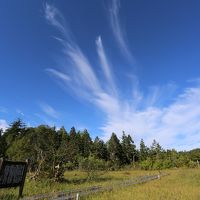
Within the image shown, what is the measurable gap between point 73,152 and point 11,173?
55.9 feet

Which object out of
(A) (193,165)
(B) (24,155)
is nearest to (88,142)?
(A) (193,165)

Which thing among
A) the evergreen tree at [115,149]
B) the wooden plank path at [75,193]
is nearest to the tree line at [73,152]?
the evergreen tree at [115,149]

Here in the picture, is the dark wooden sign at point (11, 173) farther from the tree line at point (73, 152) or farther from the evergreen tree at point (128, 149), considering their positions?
the evergreen tree at point (128, 149)

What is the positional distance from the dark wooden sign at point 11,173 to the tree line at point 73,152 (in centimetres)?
1242

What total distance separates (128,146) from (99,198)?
81.7 meters

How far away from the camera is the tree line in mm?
27125

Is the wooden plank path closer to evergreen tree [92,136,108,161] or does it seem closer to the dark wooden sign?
the dark wooden sign

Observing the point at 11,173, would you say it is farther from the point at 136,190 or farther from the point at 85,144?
the point at 85,144

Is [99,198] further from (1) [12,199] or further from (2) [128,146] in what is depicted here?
(2) [128,146]

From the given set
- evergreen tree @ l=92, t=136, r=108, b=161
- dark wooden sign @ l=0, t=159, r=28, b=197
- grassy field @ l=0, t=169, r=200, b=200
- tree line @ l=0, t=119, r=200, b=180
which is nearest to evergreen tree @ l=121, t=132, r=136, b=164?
tree line @ l=0, t=119, r=200, b=180

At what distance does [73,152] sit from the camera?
1128 inches

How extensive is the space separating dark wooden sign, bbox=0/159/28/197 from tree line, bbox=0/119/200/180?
40.7 feet

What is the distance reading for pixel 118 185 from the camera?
65.5ft

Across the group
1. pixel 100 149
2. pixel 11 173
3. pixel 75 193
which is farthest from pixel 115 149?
pixel 11 173
